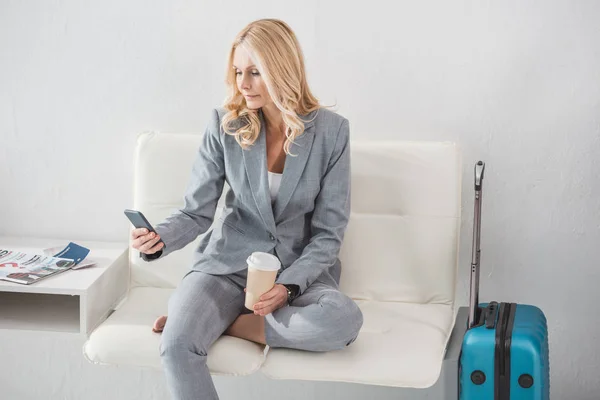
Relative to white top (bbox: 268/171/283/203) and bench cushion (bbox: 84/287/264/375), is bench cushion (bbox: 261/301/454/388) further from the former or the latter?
white top (bbox: 268/171/283/203)

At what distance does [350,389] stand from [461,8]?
3.95 ft

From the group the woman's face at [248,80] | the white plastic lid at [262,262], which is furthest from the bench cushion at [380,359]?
the woman's face at [248,80]

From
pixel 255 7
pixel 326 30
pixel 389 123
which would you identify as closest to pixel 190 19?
pixel 255 7

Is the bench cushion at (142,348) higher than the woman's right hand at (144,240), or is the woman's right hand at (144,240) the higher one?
the woman's right hand at (144,240)

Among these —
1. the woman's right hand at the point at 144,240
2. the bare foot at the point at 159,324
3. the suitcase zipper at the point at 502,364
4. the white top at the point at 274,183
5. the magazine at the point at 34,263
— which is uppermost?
the white top at the point at 274,183

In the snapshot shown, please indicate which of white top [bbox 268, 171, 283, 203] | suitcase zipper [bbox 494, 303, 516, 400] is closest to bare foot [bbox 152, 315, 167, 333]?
white top [bbox 268, 171, 283, 203]

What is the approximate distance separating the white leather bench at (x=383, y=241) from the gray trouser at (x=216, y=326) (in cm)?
14

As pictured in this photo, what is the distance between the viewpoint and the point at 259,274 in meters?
2.11

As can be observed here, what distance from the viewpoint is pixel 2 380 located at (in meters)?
3.04

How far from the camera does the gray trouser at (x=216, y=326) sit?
6.90 ft

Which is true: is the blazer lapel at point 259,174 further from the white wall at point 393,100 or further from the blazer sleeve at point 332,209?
the white wall at point 393,100

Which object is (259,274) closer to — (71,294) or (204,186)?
(204,186)

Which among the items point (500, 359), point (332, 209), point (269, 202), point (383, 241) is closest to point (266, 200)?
point (269, 202)

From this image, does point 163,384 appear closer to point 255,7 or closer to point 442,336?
point 442,336
